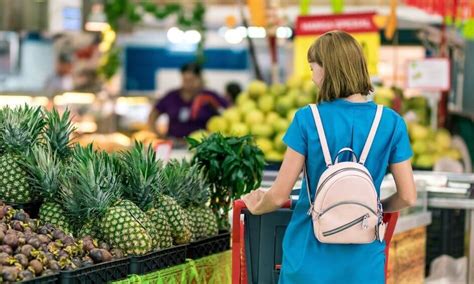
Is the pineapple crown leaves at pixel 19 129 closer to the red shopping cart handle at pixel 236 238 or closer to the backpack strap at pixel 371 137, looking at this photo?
the red shopping cart handle at pixel 236 238

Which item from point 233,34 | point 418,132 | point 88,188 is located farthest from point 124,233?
point 233,34

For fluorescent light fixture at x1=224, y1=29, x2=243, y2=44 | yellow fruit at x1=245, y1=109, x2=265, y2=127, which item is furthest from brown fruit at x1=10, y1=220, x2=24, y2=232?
fluorescent light fixture at x1=224, y1=29, x2=243, y2=44

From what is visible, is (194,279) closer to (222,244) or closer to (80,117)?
(222,244)

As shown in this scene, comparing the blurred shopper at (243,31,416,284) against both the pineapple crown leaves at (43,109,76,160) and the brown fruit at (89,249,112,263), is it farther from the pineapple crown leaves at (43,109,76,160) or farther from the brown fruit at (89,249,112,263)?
the pineapple crown leaves at (43,109,76,160)

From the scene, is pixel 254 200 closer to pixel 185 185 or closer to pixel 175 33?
pixel 185 185

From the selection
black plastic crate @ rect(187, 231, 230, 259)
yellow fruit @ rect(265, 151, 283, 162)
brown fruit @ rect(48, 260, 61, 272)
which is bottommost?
yellow fruit @ rect(265, 151, 283, 162)

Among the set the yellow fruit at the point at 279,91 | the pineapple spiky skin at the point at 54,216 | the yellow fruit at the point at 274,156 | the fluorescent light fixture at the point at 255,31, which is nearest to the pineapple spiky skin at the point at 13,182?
the pineapple spiky skin at the point at 54,216

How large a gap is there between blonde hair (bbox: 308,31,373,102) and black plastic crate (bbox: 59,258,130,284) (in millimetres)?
1021

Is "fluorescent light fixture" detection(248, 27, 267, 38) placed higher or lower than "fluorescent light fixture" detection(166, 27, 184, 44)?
higher

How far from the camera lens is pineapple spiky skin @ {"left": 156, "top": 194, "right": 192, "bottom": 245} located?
186 inches

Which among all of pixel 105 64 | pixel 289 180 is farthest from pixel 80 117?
pixel 289 180

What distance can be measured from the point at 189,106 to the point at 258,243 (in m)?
7.42

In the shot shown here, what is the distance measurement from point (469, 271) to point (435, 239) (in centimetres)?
34

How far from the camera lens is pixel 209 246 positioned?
497 cm
